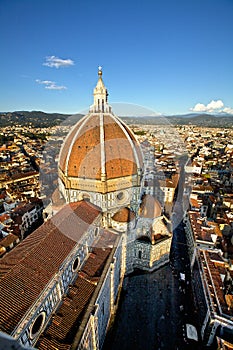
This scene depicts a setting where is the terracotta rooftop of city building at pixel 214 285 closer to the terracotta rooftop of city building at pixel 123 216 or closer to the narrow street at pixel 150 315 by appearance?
the narrow street at pixel 150 315

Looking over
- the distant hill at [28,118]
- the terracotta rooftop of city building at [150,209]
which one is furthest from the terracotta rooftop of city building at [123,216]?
the distant hill at [28,118]

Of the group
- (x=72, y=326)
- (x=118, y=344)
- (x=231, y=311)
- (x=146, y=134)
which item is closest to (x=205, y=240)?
(x=231, y=311)

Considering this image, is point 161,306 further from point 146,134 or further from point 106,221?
point 146,134

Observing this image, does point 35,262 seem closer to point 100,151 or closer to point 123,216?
point 123,216

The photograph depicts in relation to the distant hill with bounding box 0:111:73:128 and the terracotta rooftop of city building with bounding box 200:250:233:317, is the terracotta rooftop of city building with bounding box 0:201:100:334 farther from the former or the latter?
the distant hill with bounding box 0:111:73:128

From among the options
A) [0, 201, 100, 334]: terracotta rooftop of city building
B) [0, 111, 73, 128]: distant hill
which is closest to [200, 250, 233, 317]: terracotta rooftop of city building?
[0, 201, 100, 334]: terracotta rooftop of city building
